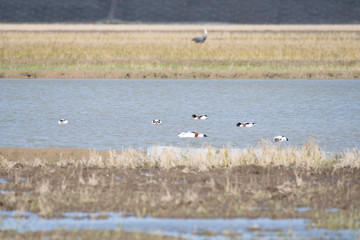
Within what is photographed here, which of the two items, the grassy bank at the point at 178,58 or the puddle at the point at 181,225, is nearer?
the puddle at the point at 181,225

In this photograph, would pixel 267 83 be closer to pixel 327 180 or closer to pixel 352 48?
pixel 352 48

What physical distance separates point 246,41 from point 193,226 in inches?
1595

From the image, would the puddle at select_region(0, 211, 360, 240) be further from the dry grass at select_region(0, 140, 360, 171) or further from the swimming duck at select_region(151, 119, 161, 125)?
the swimming duck at select_region(151, 119, 161, 125)

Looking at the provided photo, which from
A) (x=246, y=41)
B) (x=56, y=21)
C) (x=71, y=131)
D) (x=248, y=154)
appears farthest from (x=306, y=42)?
(x=56, y=21)

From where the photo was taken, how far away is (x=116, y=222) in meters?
8.99

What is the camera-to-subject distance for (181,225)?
349 inches

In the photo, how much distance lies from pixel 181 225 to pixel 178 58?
29.4 meters

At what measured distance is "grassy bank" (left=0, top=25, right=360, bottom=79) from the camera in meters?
32.7

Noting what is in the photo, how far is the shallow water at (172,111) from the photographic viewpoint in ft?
54.9

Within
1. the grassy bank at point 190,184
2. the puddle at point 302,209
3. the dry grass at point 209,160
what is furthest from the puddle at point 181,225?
the dry grass at point 209,160

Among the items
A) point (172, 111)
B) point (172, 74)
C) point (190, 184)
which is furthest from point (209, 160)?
point (172, 74)

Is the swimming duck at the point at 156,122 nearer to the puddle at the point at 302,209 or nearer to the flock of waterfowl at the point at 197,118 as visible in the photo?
the flock of waterfowl at the point at 197,118

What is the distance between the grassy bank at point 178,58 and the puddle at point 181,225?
77.0 ft

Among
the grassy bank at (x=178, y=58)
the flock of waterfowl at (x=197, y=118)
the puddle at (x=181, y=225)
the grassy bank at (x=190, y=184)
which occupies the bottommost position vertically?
the puddle at (x=181, y=225)
